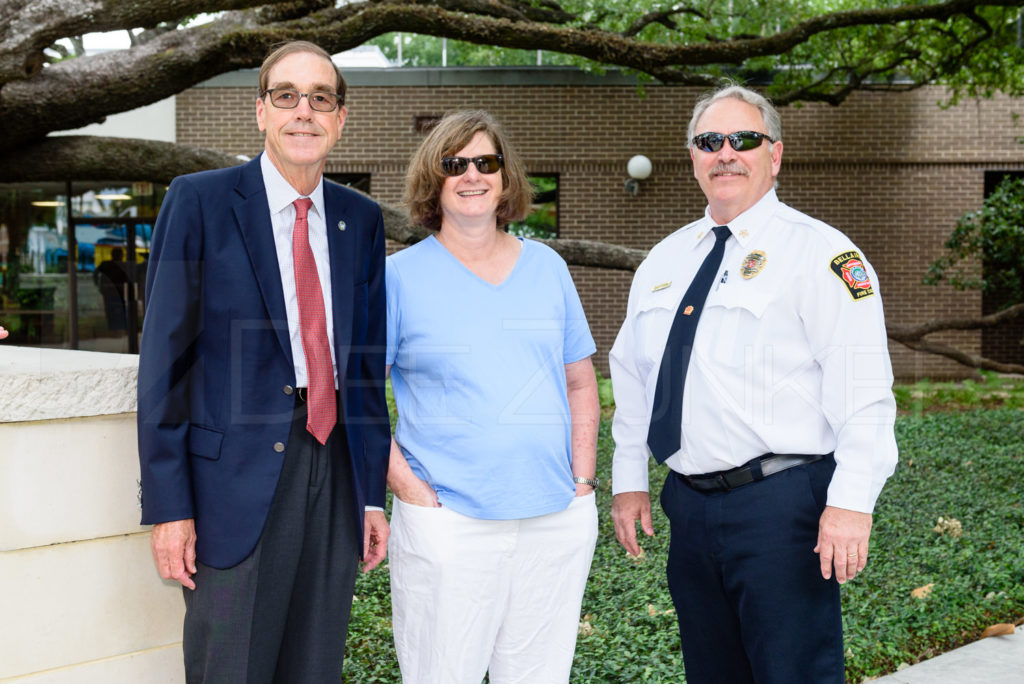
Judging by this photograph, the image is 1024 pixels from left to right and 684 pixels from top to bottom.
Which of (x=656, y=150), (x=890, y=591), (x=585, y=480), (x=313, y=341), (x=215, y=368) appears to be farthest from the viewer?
(x=656, y=150)

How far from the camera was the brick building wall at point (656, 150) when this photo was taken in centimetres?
1377

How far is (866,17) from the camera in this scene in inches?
303

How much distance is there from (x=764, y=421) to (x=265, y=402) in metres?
1.26

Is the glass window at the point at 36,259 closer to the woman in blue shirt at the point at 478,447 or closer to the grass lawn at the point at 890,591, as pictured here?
the grass lawn at the point at 890,591

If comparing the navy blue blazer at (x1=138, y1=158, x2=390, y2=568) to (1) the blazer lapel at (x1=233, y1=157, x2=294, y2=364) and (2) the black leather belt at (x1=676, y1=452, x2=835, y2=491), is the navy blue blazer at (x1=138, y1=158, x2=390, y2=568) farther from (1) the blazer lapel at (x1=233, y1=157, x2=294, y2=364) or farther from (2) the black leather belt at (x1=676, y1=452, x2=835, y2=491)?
(2) the black leather belt at (x1=676, y1=452, x2=835, y2=491)

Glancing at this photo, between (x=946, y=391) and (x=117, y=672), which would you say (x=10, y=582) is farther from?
(x=946, y=391)

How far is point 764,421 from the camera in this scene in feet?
7.75

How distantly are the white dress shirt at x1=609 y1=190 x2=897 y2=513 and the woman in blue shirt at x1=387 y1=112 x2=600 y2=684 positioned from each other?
1.32 ft

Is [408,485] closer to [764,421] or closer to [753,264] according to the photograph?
[764,421]

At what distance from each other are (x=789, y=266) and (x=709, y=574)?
2.83 ft

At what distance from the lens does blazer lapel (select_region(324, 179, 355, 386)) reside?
88.7 inches

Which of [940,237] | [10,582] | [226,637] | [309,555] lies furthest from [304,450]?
[940,237]

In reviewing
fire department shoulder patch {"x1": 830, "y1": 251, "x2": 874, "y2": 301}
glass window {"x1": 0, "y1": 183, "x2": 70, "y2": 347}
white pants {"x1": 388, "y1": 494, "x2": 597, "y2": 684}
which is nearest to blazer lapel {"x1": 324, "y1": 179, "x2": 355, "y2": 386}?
white pants {"x1": 388, "y1": 494, "x2": 597, "y2": 684}

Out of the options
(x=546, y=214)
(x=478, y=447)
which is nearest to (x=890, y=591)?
(x=478, y=447)
